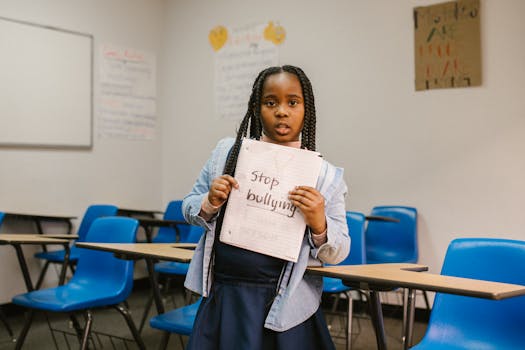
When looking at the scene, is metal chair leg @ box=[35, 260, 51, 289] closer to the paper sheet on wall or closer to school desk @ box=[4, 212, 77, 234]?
school desk @ box=[4, 212, 77, 234]

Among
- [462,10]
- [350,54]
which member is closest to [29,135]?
[350,54]

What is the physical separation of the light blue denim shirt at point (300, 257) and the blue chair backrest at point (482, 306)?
1.94 ft

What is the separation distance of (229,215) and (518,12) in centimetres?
320

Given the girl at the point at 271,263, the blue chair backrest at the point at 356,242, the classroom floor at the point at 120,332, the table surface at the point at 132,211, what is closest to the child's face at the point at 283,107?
the girl at the point at 271,263

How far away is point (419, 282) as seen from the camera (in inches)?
61.1

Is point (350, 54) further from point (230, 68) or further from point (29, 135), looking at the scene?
point (29, 135)

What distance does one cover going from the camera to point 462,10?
4.16 metres

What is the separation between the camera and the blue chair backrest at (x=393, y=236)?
414 centimetres

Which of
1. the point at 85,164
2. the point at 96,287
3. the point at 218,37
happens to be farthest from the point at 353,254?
the point at 218,37

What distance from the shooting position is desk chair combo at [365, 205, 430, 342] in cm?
415

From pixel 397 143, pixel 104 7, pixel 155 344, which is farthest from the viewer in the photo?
pixel 104 7

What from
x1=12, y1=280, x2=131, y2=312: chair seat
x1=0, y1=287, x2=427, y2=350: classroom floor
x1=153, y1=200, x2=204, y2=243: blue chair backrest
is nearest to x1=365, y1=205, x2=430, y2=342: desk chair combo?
x1=0, y1=287, x2=427, y2=350: classroom floor

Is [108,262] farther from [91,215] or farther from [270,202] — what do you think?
[91,215]

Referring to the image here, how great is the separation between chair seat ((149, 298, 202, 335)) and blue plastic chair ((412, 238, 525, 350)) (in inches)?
32.8
